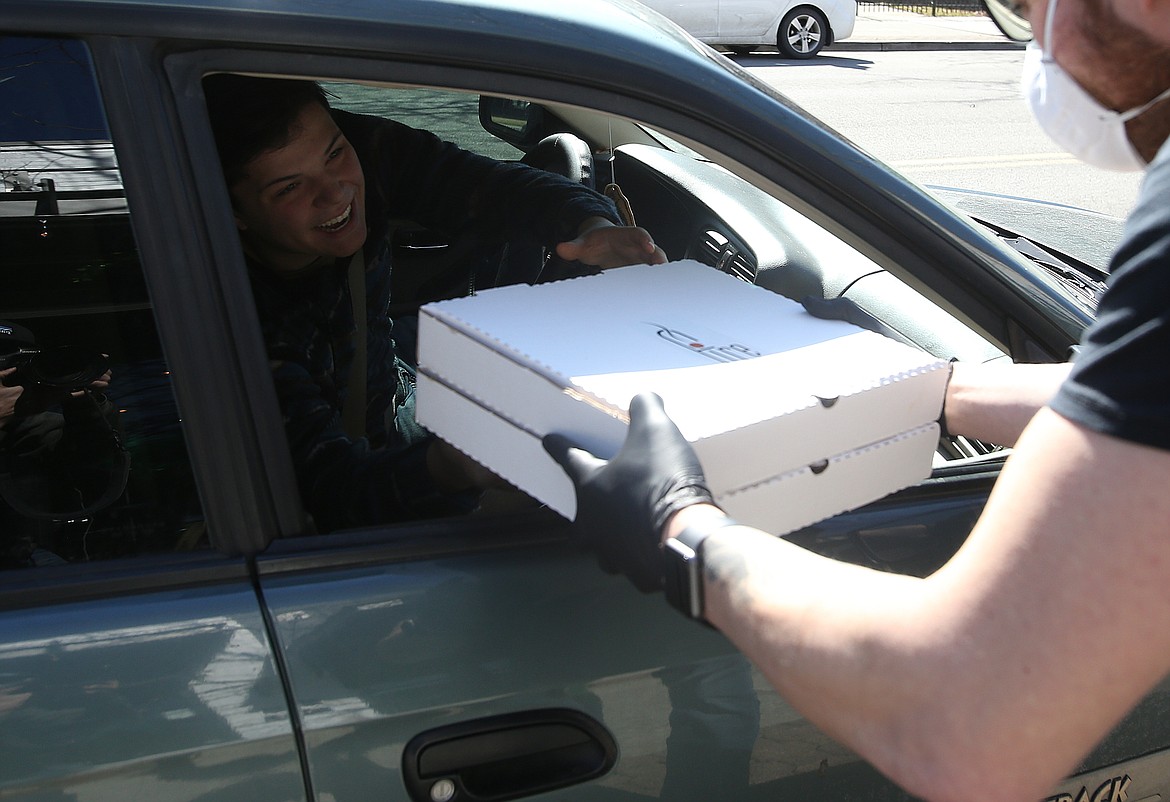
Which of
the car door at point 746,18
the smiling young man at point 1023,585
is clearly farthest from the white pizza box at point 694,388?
the car door at point 746,18

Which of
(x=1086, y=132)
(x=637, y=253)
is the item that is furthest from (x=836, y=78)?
(x=1086, y=132)

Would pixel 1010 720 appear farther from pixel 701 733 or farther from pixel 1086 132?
pixel 1086 132

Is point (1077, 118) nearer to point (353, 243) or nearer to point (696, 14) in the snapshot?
point (353, 243)

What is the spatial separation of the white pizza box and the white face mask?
30 centimetres

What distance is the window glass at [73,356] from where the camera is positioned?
4.18ft

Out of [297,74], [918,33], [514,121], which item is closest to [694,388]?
[297,74]

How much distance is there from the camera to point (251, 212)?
6.43 ft

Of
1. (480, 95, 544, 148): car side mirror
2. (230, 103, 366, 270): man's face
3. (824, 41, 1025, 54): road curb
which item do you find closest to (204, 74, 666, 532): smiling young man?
(230, 103, 366, 270): man's face

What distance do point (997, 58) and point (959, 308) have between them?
14325 millimetres

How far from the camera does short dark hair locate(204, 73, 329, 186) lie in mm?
1766

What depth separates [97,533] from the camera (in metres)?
1.31

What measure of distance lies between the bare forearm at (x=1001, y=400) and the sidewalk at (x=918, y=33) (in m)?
13.6

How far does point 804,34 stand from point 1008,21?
13.5 meters

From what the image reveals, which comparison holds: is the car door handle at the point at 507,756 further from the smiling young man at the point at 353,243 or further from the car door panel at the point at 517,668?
the smiling young man at the point at 353,243
